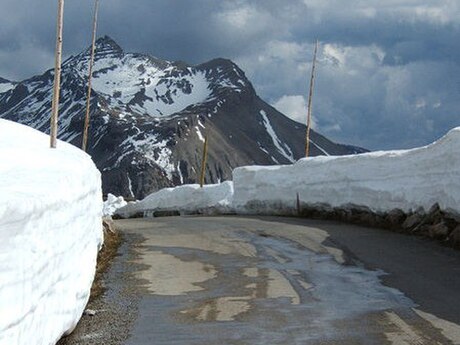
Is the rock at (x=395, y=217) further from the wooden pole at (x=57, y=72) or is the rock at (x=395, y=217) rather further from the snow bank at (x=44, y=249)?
the snow bank at (x=44, y=249)

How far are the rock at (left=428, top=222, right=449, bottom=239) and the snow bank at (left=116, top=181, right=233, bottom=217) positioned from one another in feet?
53.8

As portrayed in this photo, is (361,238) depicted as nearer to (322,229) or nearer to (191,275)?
(322,229)

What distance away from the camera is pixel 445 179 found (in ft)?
57.5

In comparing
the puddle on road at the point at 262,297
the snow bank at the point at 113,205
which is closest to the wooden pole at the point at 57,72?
the puddle on road at the point at 262,297

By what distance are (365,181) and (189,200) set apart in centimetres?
1514

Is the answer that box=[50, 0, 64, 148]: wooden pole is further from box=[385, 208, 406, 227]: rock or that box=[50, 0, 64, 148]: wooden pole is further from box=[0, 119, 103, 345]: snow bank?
box=[385, 208, 406, 227]: rock

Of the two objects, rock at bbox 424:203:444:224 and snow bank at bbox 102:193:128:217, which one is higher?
snow bank at bbox 102:193:128:217

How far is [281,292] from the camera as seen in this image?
10.6 metres

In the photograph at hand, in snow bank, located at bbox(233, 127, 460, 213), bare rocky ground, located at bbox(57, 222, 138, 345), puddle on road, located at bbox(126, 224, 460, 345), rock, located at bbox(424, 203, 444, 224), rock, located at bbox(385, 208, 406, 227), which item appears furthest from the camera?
rock, located at bbox(385, 208, 406, 227)

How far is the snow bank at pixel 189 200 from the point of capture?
112 feet

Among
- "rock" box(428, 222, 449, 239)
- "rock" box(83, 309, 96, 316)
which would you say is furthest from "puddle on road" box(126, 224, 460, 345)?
"rock" box(428, 222, 449, 239)

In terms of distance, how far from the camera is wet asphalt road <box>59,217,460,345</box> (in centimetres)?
831

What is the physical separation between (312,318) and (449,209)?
893cm

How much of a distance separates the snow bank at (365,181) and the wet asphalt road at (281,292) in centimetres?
196
